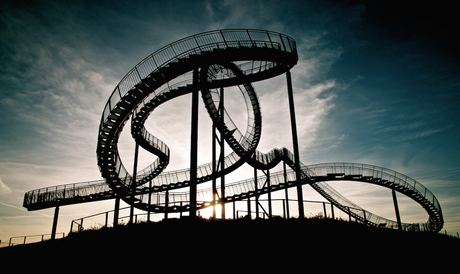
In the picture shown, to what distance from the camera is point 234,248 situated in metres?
7.60

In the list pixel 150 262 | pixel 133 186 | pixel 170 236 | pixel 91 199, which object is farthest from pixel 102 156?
pixel 150 262

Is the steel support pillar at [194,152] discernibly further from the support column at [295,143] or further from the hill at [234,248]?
the support column at [295,143]

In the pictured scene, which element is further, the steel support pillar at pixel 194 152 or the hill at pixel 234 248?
the steel support pillar at pixel 194 152

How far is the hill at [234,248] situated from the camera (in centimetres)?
711

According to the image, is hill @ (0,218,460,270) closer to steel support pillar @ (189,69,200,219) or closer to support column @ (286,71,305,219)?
steel support pillar @ (189,69,200,219)

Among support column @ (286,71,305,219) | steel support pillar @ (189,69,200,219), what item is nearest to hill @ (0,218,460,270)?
steel support pillar @ (189,69,200,219)

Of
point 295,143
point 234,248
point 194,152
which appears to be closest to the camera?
point 234,248

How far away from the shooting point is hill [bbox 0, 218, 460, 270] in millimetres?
7113

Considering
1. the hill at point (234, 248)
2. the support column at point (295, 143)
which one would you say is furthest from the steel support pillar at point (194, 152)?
the support column at point (295, 143)

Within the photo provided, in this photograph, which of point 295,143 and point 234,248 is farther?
point 295,143

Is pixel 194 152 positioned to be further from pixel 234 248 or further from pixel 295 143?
pixel 234 248

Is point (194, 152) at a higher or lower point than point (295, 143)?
lower

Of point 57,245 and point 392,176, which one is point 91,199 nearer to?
point 57,245

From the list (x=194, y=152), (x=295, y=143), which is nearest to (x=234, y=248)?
(x=194, y=152)
